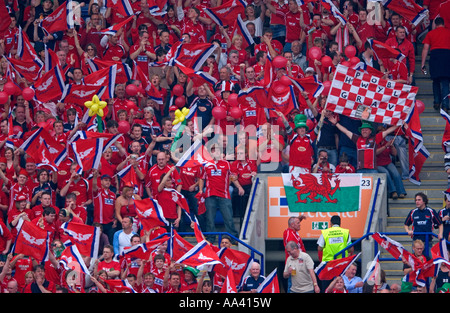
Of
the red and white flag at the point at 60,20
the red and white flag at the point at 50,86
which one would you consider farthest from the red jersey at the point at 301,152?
the red and white flag at the point at 60,20

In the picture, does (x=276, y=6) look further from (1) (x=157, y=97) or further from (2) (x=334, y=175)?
(2) (x=334, y=175)

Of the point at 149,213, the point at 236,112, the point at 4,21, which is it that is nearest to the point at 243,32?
the point at 236,112

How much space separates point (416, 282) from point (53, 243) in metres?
6.21

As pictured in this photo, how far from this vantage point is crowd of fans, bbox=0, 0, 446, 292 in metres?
20.7

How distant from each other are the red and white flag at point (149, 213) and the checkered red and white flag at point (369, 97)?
161 inches

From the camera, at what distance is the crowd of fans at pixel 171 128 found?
20.7m

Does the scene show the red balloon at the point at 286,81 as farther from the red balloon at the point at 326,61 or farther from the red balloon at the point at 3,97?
the red balloon at the point at 3,97

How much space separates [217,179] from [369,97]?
361 centimetres

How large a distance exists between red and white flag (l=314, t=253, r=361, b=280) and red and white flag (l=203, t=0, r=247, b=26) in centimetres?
818

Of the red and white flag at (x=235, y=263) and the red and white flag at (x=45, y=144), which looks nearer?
the red and white flag at (x=235, y=263)

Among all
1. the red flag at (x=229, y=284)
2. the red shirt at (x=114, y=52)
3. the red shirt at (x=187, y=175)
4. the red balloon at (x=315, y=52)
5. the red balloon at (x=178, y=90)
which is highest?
the red balloon at (x=315, y=52)

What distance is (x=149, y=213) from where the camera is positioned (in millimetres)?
20562
